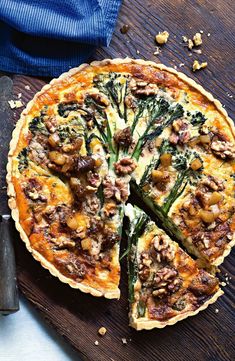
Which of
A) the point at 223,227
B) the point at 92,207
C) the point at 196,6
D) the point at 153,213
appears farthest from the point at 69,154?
the point at 196,6

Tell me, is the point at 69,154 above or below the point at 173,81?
below

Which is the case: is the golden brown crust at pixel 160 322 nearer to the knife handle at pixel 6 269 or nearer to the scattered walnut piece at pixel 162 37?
the knife handle at pixel 6 269

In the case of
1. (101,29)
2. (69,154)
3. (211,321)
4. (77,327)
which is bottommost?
(77,327)

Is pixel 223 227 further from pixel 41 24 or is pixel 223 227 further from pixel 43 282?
pixel 41 24

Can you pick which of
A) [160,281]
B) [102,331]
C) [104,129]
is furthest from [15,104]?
[102,331]

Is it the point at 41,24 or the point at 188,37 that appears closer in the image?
the point at 41,24

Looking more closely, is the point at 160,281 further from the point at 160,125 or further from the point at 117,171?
the point at 160,125
